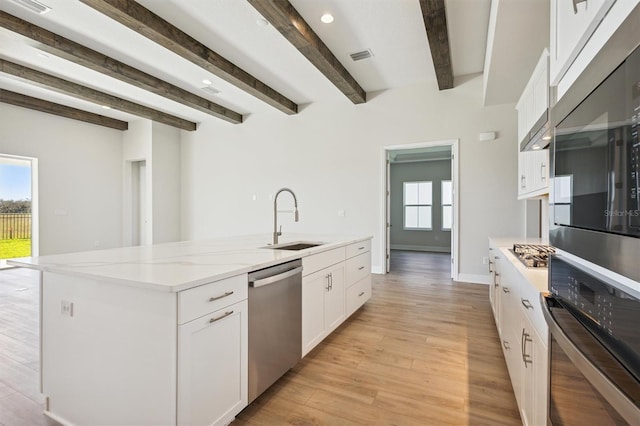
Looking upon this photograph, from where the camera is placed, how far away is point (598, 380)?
61 centimetres

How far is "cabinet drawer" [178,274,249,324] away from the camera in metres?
1.28

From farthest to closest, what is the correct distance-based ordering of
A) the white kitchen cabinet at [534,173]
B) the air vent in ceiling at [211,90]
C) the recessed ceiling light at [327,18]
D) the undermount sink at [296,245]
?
the air vent in ceiling at [211,90]
the recessed ceiling light at [327,18]
the undermount sink at [296,245]
the white kitchen cabinet at [534,173]

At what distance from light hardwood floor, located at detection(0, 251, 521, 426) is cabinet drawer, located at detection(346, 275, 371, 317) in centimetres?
15

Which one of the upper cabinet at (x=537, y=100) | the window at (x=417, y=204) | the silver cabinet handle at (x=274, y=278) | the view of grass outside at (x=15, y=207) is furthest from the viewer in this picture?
the window at (x=417, y=204)

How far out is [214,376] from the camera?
56.1 inches

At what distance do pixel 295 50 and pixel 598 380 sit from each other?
4199 millimetres

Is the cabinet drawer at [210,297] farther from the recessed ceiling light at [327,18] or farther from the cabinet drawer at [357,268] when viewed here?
the recessed ceiling light at [327,18]

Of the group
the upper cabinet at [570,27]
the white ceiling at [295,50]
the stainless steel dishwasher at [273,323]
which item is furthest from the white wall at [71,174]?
the upper cabinet at [570,27]

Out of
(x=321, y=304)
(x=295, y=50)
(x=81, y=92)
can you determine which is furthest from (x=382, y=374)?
(x=81, y=92)

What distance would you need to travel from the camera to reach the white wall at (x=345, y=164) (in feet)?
15.1

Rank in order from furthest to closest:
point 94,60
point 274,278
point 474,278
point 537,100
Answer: point 474,278 < point 94,60 < point 537,100 < point 274,278

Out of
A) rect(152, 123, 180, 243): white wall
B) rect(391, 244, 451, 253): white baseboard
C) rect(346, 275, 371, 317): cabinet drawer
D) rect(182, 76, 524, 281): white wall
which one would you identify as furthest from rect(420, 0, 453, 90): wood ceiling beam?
rect(152, 123, 180, 243): white wall

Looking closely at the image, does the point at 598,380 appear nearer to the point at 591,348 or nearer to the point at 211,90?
the point at 591,348

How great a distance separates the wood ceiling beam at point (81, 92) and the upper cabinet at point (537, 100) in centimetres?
610
